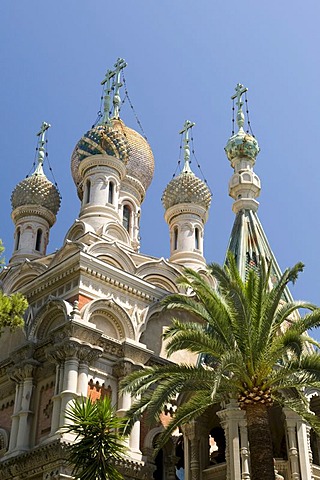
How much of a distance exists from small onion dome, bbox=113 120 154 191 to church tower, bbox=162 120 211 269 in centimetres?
166

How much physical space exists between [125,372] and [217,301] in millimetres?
5144

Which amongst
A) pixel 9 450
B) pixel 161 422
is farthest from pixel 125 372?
pixel 9 450

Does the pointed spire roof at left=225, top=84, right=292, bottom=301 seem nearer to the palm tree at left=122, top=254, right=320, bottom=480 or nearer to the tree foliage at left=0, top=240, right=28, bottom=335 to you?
the palm tree at left=122, top=254, right=320, bottom=480

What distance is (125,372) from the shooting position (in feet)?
61.7

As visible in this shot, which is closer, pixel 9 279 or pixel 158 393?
pixel 158 393

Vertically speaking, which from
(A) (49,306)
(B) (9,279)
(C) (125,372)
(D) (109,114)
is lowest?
(C) (125,372)

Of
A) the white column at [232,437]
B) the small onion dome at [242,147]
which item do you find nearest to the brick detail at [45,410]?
the white column at [232,437]

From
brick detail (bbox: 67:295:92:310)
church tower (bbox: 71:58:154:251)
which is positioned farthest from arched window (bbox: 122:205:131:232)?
brick detail (bbox: 67:295:92:310)

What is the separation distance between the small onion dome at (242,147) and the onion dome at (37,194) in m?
6.88

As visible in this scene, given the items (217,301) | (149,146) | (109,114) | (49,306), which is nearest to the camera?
(217,301)

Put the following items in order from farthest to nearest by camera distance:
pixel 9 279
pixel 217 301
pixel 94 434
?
1. pixel 9 279
2. pixel 217 301
3. pixel 94 434

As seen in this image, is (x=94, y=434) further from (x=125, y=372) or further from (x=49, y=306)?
(x=49, y=306)

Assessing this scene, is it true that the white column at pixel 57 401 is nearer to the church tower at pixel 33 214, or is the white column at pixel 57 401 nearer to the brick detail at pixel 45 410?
the brick detail at pixel 45 410

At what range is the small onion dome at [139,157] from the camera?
29.6 meters
